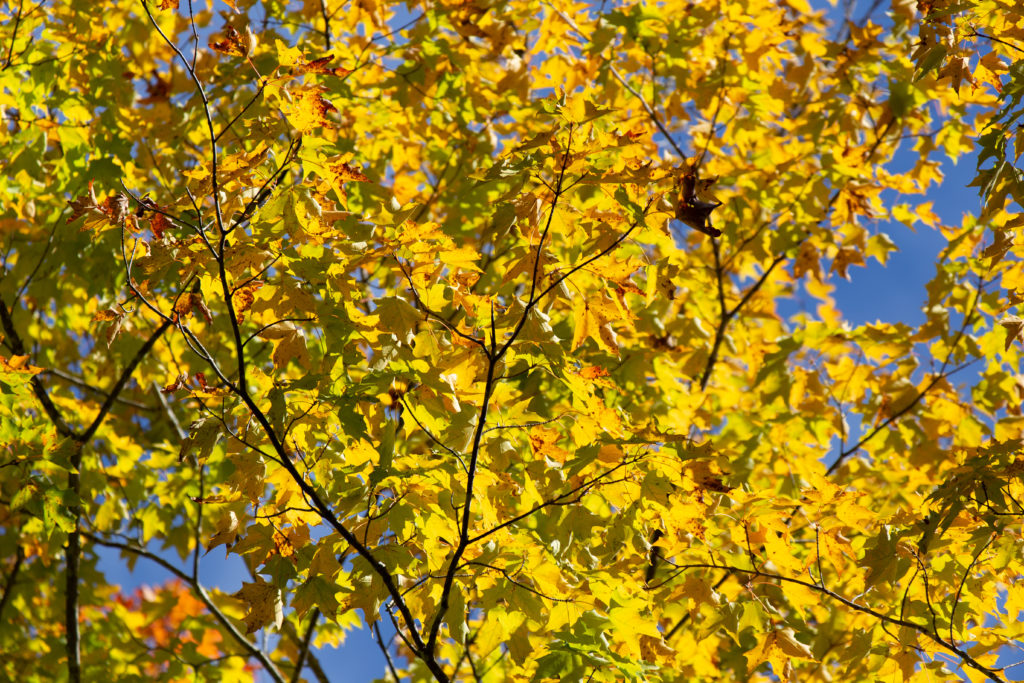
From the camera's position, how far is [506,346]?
6.66 ft

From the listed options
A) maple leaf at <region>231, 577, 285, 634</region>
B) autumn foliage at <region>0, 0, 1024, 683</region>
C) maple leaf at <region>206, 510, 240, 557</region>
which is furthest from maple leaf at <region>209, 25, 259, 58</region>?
maple leaf at <region>231, 577, 285, 634</region>

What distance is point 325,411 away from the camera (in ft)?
7.75

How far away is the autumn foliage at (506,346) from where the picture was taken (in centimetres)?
215

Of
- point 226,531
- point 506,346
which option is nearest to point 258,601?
point 226,531

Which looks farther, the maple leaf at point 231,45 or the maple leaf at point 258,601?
the maple leaf at point 258,601

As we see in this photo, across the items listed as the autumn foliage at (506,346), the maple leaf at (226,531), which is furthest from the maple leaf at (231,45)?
the maple leaf at (226,531)

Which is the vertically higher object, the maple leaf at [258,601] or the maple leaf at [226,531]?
the maple leaf at [226,531]

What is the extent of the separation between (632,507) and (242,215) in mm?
1365

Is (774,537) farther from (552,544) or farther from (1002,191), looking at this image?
(1002,191)

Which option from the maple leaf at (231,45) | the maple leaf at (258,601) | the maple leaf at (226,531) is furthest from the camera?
the maple leaf at (226,531)

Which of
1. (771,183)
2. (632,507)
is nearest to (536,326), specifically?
(632,507)

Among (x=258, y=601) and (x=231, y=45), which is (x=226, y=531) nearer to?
(x=258, y=601)

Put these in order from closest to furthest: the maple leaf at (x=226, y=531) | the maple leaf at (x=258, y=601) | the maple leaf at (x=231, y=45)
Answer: the maple leaf at (x=231, y=45)
the maple leaf at (x=258, y=601)
the maple leaf at (x=226, y=531)

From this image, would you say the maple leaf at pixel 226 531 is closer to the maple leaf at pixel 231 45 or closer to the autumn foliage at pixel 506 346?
the autumn foliage at pixel 506 346
